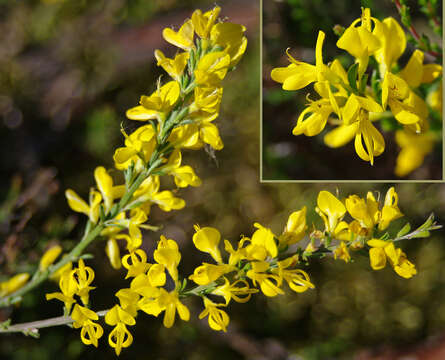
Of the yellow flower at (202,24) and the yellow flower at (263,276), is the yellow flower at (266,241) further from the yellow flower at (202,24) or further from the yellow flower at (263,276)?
the yellow flower at (202,24)

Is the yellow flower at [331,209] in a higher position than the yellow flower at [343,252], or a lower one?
higher

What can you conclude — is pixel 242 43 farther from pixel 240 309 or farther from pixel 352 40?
pixel 240 309

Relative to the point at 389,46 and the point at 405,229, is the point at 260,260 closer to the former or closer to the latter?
the point at 405,229

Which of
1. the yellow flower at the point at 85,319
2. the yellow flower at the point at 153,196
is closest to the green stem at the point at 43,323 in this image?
the yellow flower at the point at 85,319

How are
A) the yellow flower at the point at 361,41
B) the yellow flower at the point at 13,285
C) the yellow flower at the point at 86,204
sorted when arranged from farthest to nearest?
the yellow flower at the point at 13,285, the yellow flower at the point at 86,204, the yellow flower at the point at 361,41

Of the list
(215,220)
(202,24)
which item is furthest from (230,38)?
(215,220)
